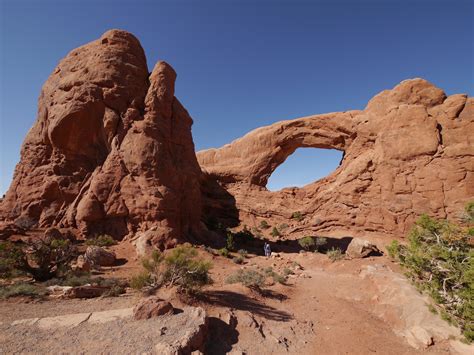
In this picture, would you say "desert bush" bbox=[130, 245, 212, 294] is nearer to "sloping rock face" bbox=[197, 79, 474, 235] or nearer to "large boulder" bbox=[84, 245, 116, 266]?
"large boulder" bbox=[84, 245, 116, 266]

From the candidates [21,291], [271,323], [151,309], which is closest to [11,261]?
[21,291]

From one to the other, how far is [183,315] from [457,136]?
69.8 ft

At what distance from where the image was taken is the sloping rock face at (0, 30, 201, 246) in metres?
15.0

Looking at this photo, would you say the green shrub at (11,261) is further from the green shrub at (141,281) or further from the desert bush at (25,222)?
the desert bush at (25,222)

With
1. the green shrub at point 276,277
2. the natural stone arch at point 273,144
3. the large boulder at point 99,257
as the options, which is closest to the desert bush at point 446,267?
the green shrub at point 276,277

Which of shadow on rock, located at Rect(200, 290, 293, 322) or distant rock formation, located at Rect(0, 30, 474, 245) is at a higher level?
distant rock formation, located at Rect(0, 30, 474, 245)

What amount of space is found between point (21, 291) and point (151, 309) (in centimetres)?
439

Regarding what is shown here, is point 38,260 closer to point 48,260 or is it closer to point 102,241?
point 48,260

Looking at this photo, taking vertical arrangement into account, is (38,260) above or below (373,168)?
below

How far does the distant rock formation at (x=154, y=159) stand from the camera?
1515 centimetres

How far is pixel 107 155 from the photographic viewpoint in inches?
654

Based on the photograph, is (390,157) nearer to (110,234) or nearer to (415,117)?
(415,117)

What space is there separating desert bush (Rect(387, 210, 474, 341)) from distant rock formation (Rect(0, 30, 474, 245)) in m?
11.5

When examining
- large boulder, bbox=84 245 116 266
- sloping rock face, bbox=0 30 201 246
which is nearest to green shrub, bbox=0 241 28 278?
large boulder, bbox=84 245 116 266
